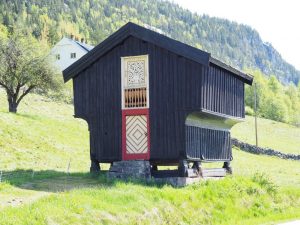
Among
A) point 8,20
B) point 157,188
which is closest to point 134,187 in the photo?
point 157,188

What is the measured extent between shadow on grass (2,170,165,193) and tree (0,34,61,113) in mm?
20799

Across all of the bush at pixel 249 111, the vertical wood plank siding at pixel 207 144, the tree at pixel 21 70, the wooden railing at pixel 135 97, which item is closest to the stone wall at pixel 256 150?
the tree at pixel 21 70

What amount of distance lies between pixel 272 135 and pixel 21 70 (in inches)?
1835

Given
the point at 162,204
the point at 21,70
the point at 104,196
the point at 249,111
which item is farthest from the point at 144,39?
the point at 249,111

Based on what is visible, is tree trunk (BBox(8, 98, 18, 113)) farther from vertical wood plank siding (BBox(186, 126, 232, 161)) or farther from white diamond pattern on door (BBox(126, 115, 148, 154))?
white diamond pattern on door (BBox(126, 115, 148, 154))

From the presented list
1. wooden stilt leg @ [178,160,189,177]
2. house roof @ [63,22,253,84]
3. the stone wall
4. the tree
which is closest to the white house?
the stone wall

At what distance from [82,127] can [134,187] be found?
93.4 ft

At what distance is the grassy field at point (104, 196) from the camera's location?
15.5 m

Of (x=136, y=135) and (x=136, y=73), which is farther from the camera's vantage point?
(x=136, y=73)

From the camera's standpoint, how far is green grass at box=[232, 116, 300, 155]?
68.2 m

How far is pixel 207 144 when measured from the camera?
85.3 ft

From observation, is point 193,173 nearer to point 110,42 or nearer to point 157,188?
point 157,188

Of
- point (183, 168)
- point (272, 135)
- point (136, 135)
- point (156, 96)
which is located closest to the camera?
point (183, 168)

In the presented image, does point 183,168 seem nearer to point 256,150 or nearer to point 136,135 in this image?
point 136,135
